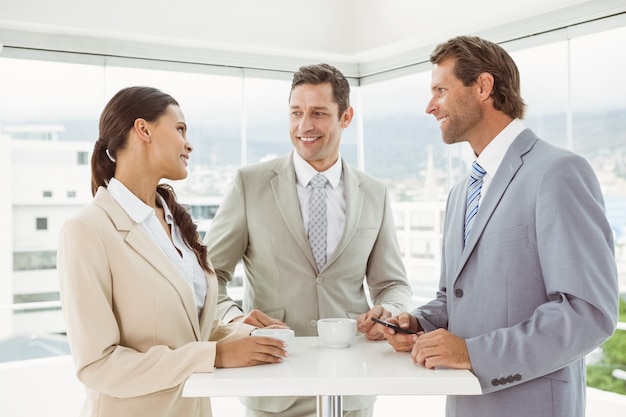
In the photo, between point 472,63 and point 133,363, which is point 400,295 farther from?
point 133,363

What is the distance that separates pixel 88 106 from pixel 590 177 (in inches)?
140

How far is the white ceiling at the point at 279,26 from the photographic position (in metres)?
3.75

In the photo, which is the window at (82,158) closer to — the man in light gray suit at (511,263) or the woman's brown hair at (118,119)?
the woman's brown hair at (118,119)

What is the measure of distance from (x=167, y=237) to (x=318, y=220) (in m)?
0.75

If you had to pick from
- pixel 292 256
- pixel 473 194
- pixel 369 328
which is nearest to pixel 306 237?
pixel 292 256

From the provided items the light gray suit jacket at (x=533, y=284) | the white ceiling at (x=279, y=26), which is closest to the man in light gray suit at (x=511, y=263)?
the light gray suit jacket at (x=533, y=284)

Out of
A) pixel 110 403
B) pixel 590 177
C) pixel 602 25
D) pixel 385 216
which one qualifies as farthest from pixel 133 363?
pixel 602 25

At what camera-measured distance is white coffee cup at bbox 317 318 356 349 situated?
70.1 inches

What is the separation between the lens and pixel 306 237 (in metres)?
2.51

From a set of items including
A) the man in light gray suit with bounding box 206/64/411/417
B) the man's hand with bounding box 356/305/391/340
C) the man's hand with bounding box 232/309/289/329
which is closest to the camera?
the man's hand with bounding box 356/305/391/340

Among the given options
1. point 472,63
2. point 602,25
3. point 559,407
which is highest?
point 602,25

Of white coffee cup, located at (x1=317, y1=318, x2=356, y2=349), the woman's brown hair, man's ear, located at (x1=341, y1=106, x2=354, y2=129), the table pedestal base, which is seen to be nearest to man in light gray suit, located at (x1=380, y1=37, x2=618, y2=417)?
white coffee cup, located at (x1=317, y1=318, x2=356, y2=349)

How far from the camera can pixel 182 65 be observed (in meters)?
4.54

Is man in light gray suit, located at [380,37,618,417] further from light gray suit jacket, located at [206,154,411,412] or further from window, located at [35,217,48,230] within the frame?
window, located at [35,217,48,230]
